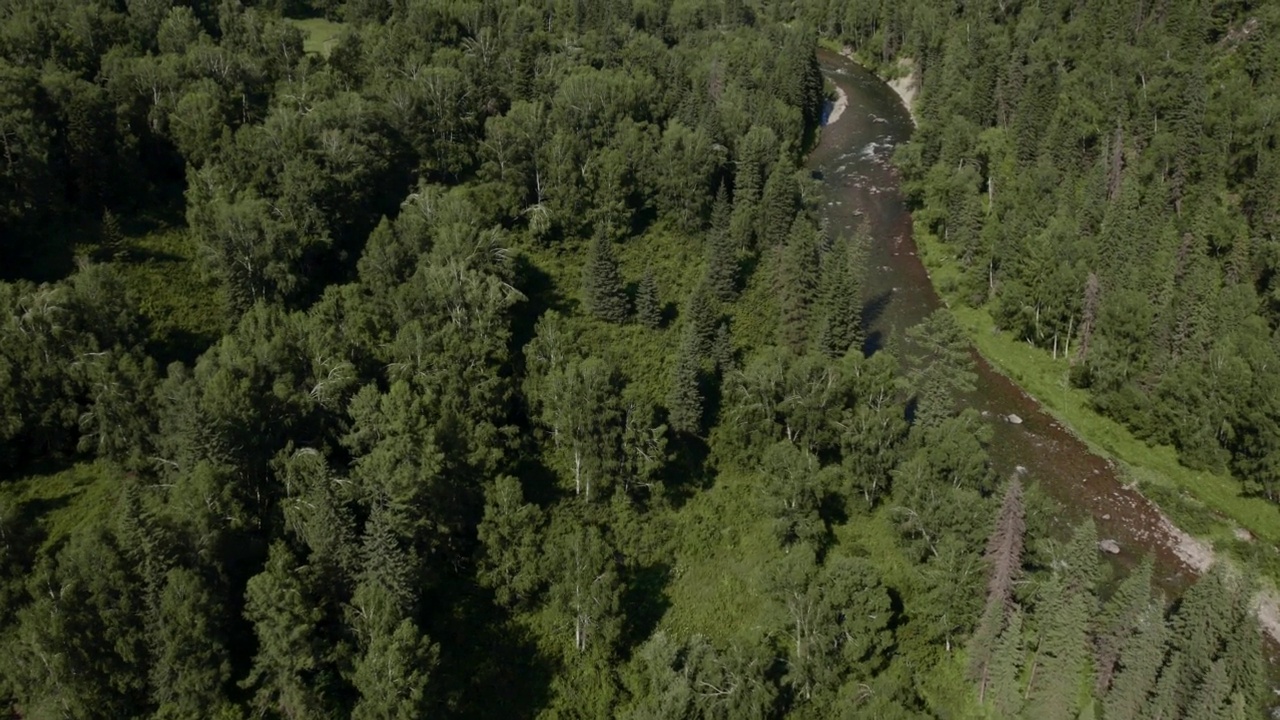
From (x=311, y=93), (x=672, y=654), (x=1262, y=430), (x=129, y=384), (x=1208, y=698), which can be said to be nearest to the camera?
(x=1208, y=698)

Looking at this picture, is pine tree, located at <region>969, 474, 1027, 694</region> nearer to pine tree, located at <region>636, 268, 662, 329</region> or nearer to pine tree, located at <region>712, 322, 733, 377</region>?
pine tree, located at <region>712, 322, 733, 377</region>

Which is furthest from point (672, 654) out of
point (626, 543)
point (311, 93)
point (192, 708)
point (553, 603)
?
point (311, 93)

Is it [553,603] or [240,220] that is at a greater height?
[240,220]

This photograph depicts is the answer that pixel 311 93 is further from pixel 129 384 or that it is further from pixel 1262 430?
pixel 1262 430

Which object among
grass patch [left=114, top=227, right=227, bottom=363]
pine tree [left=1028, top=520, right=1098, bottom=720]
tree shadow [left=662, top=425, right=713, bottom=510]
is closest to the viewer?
pine tree [left=1028, top=520, right=1098, bottom=720]

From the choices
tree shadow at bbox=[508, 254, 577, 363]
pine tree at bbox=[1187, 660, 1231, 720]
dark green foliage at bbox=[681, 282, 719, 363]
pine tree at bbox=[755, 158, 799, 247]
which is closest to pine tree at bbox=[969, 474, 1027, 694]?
pine tree at bbox=[1187, 660, 1231, 720]

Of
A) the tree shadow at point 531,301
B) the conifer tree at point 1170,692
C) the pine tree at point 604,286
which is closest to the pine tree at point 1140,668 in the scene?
the conifer tree at point 1170,692
